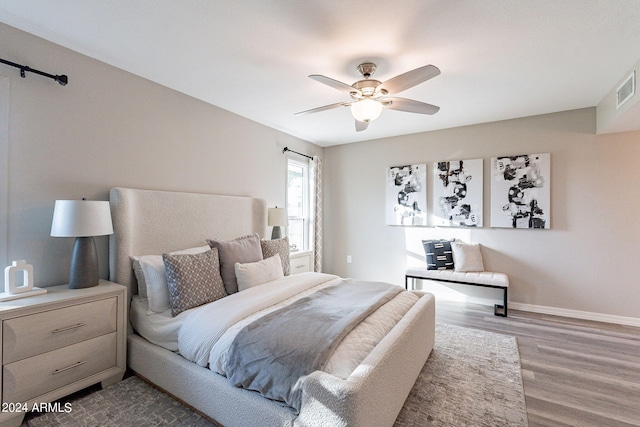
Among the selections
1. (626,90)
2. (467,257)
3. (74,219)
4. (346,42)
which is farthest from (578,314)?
(74,219)

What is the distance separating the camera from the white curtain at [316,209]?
515 cm

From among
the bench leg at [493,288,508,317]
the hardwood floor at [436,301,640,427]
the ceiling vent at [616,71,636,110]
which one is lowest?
the hardwood floor at [436,301,640,427]

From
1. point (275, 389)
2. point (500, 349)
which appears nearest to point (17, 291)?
point (275, 389)

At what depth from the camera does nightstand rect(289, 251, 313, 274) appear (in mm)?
4214

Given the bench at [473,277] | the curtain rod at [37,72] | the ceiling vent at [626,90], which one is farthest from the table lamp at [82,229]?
the ceiling vent at [626,90]

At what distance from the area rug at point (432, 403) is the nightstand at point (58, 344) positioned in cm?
14

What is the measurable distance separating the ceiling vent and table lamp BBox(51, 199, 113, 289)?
4.44 meters

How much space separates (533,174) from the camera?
12.6 ft

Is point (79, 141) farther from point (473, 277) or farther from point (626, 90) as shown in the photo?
point (626, 90)

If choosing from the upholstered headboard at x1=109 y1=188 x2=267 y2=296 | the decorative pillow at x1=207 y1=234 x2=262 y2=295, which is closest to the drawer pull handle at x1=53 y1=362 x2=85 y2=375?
the upholstered headboard at x1=109 y1=188 x2=267 y2=296

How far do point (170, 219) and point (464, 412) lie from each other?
2.85 metres

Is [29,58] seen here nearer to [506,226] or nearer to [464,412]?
[464,412]

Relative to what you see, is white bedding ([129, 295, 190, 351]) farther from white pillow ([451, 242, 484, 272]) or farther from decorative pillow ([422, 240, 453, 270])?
white pillow ([451, 242, 484, 272])

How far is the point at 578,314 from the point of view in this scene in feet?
11.9
